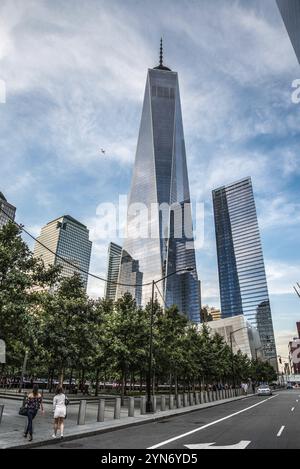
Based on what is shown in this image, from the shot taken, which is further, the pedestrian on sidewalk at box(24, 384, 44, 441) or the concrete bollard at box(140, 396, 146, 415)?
the concrete bollard at box(140, 396, 146, 415)

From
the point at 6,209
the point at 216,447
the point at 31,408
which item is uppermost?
the point at 6,209

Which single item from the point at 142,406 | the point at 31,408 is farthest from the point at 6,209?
the point at 31,408

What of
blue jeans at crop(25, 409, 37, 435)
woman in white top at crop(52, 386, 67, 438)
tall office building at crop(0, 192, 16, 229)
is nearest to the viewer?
blue jeans at crop(25, 409, 37, 435)

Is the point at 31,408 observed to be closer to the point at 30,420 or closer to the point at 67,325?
the point at 30,420

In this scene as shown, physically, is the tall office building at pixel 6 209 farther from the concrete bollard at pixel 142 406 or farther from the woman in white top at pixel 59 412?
the concrete bollard at pixel 142 406

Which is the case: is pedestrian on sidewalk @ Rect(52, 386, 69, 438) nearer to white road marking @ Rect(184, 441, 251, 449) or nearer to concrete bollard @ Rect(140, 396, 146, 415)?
white road marking @ Rect(184, 441, 251, 449)

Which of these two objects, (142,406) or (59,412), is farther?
(142,406)

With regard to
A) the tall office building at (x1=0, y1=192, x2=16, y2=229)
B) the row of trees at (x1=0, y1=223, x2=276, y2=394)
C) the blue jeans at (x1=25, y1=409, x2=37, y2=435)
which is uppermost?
the tall office building at (x1=0, y1=192, x2=16, y2=229)

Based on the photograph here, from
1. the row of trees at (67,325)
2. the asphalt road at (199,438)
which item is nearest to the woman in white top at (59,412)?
the asphalt road at (199,438)

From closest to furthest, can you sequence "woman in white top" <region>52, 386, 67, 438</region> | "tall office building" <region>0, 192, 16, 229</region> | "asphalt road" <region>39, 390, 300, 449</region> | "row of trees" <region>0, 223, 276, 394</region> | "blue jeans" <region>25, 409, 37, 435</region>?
1. "asphalt road" <region>39, 390, 300, 449</region>
2. "blue jeans" <region>25, 409, 37, 435</region>
3. "woman in white top" <region>52, 386, 67, 438</region>
4. "row of trees" <region>0, 223, 276, 394</region>
5. "tall office building" <region>0, 192, 16, 229</region>

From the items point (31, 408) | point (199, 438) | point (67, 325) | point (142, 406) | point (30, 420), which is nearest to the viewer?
point (30, 420)

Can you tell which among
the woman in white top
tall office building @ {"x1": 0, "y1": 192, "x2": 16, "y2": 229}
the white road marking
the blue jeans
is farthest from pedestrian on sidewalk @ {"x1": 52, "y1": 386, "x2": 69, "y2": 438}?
tall office building @ {"x1": 0, "y1": 192, "x2": 16, "y2": 229}

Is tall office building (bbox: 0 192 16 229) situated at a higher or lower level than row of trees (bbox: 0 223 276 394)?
higher

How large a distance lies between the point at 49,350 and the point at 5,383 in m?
54.2
